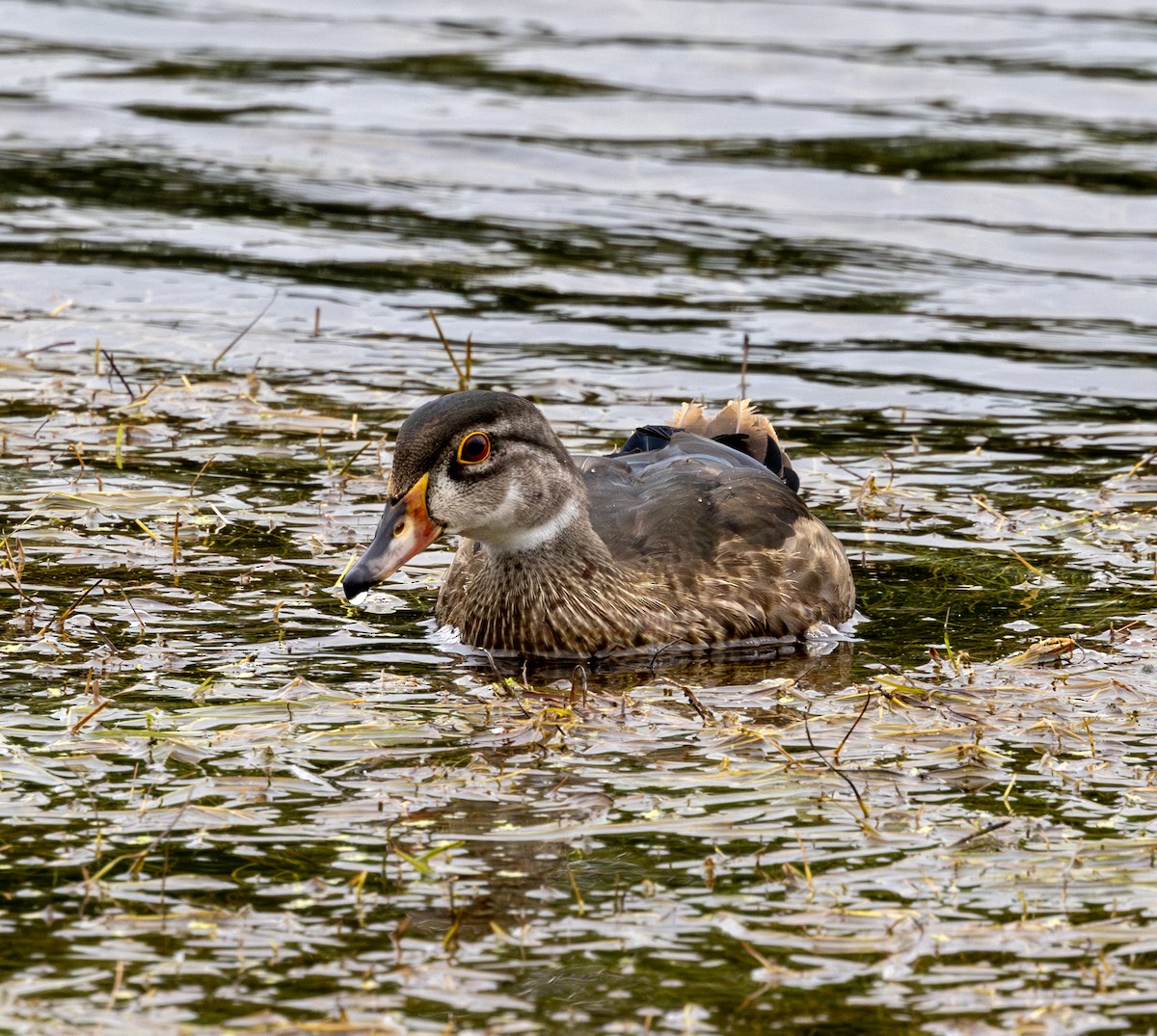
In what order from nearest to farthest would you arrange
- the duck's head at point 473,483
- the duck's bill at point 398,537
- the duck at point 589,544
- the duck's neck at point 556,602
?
1. the duck's bill at point 398,537
2. the duck's head at point 473,483
3. the duck at point 589,544
4. the duck's neck at point 556,602

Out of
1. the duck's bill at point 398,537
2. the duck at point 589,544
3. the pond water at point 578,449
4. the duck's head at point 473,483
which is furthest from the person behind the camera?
the duck at point 589,544

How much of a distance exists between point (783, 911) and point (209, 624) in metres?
3.52

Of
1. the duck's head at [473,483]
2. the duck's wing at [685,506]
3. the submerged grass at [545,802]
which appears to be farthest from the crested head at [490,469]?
the submerged grass at [545,802]

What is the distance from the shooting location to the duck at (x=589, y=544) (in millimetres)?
8281

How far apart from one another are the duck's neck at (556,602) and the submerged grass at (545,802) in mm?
258

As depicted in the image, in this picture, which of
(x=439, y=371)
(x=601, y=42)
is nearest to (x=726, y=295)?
(x=439, y=371)

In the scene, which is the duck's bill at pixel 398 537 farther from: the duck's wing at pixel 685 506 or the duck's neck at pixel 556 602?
the duck's wing at pixel 685 506

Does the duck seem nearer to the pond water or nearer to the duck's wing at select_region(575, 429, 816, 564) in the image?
the duck's wing at select_region(575, 429, 816, 564)

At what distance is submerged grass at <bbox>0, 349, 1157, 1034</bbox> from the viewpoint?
546 cm

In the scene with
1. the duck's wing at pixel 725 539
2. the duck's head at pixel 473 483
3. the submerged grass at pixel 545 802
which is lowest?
the submerged grass at pixel 545 802

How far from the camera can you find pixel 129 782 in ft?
22.2

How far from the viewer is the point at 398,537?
8.19 metres

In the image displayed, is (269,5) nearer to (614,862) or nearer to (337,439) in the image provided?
(337,439)

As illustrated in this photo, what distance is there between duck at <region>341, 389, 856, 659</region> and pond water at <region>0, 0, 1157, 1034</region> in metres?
0.29
